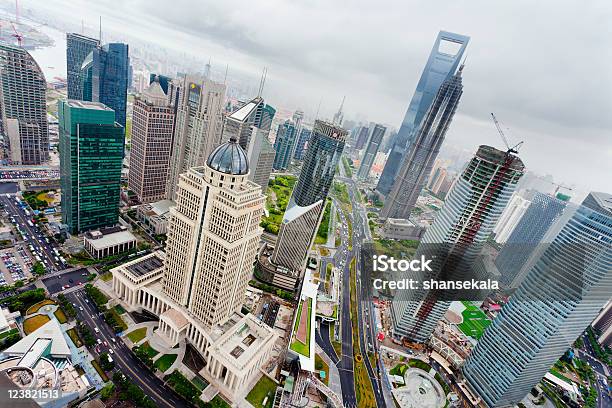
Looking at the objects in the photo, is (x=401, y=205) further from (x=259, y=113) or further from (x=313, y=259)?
(x=259, y=113)

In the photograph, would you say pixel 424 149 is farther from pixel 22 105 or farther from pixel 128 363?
pixel 22 105

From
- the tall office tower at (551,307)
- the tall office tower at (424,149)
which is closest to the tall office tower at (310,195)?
the tall office tower at (551,307)

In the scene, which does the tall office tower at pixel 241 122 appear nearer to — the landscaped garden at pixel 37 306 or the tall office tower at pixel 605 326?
the landscaped garden at pixel 37 306

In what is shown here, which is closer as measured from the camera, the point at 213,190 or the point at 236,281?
the point at 213,190

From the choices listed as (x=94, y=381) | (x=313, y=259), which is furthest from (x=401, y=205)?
(x=94, y=381)

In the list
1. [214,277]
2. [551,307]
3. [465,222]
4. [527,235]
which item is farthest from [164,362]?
[527,235]

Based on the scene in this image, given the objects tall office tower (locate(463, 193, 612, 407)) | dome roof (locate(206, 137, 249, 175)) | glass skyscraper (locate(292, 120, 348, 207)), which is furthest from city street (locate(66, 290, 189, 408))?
tall office tower (locate(463, 193, 612, 407))
